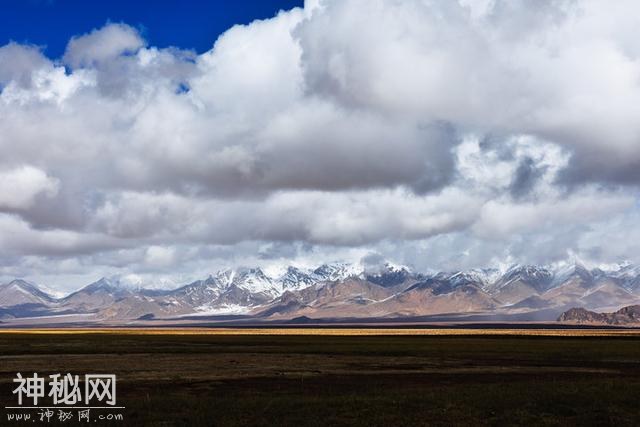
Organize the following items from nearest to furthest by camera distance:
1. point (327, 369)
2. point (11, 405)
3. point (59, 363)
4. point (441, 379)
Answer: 1. point (11, 405)
2. point (441, 379)
3. point (327, 369)
4. point (59, 363)

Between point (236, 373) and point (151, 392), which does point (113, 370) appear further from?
point (151, 392)

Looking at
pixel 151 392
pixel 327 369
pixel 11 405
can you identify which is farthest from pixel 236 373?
pixel 11 405

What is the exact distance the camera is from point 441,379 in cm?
5556

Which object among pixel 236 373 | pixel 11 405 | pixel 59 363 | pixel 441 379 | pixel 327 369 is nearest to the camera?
pixel 11 405

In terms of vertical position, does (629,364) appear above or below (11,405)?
below

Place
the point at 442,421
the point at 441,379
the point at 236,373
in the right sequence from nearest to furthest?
the point at 442,421, the point at 441,379, the point at 236,373

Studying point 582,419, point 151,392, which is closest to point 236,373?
point 151,392

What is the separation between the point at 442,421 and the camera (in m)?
33.3

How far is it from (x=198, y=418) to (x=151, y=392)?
499 inches

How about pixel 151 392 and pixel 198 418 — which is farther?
pixel 151 392

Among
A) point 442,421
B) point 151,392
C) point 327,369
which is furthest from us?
point 327,369

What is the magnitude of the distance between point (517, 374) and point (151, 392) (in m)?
34.4

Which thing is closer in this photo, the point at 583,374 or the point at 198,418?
the point at 198,418

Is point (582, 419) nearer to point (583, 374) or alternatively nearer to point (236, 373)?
point (583, 374)
